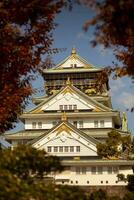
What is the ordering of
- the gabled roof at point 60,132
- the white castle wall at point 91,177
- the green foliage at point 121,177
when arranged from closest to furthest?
1. the green foliage at point 121,177
2. the white castle wall at point 91,177
3. the gabled roof at point 60,132

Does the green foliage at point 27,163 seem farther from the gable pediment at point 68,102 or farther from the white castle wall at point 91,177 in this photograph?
the gable pediment at point 68,102

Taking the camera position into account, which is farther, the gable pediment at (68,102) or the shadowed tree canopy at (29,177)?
the gable pediment at (68,102)

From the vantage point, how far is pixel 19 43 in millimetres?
10312

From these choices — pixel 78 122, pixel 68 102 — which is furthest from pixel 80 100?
pixel 78 122

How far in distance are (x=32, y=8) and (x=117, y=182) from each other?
35.3m

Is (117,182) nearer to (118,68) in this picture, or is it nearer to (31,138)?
(31,138)

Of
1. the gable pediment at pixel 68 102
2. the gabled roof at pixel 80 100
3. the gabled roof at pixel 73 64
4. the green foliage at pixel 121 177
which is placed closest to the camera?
the green foliage at pixel 121 177

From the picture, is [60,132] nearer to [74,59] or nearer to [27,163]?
[74,59]

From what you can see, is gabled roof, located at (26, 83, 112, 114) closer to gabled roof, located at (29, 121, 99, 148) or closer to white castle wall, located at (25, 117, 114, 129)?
white castle wall, located at (25, 117, 114, 129)

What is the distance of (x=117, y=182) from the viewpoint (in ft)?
142

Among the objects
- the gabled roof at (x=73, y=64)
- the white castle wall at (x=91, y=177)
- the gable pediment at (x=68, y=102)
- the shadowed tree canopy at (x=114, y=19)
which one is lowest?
the white castle wall at (x=91, y=177)

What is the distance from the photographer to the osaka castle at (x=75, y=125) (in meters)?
43.9

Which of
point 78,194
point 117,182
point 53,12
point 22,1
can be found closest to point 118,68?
point 53,12

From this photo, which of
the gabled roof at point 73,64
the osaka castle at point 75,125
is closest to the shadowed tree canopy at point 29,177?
the osaka castle at point 75,125
